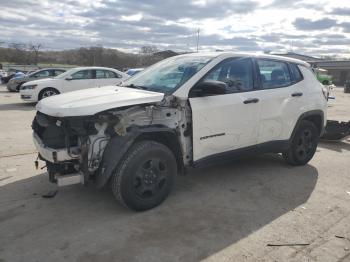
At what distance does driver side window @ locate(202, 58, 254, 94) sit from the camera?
16.4ft

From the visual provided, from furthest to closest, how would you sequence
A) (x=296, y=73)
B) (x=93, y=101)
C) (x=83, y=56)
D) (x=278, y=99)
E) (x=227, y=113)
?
(x=83, y=56), (x=296, y=73), (x=278, y=99), (x=227, y=113), (x=93, y=101)

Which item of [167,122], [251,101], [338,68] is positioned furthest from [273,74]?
[338,68]

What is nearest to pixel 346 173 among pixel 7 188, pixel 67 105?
pixel 67 105

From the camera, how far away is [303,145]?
6348 mm

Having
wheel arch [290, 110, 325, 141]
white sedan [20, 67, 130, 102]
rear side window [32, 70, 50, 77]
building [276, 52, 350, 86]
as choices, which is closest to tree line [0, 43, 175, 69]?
building [276, 52, 350, 86]

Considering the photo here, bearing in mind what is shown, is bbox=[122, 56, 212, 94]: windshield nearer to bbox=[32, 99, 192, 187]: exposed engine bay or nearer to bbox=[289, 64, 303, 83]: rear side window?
bbox=[32, 99, 192, 187]: exposed engine bay

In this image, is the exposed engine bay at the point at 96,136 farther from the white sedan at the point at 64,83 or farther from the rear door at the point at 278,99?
the white sedan at the point at 64,83

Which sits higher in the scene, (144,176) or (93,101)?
(93,101)

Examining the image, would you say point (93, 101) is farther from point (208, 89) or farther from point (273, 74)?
point (273, 74)

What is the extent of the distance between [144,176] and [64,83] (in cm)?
1139

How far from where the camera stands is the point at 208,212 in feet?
14.7

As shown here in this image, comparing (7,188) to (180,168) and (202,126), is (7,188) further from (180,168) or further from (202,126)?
(202,126)

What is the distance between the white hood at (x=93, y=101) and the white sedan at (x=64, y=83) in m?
10.3

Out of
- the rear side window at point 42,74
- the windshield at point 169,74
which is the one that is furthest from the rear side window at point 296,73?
the rear side window at point 42,74
